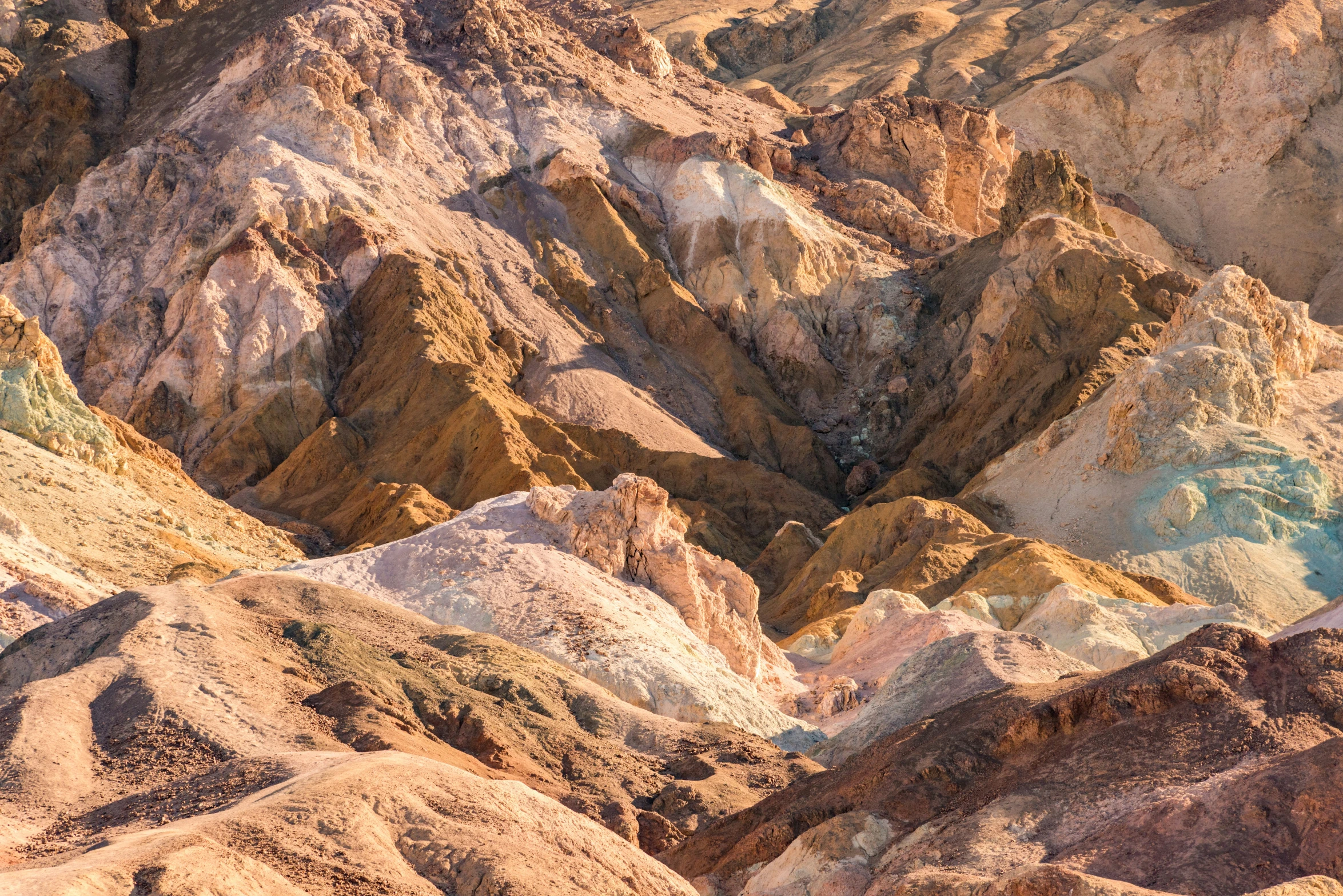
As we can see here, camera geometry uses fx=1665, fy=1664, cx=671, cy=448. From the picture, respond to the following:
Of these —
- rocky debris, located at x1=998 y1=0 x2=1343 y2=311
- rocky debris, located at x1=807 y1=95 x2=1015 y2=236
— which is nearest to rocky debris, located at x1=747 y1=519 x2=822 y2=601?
rocky debris, located at x1=807 y1=95 x2=1015 y2=236

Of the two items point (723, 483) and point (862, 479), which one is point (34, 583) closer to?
point (723, 483)

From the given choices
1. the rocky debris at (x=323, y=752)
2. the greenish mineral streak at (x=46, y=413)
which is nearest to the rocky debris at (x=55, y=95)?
the greenish mineral streak at (x=46, y=413)

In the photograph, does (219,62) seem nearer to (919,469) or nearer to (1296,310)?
(919,469)

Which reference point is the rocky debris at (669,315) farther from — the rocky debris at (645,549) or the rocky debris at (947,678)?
the rocky debris at (947,678)

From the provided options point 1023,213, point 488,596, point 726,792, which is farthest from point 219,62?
point 726,792

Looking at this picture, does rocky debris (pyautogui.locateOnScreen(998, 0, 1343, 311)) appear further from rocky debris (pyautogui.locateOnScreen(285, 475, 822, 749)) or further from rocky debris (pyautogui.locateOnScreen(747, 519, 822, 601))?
rocky debris (pyautogui.locateOnScreen(285, 475, 822, 749))

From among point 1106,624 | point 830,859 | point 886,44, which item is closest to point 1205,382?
point 1106,624
